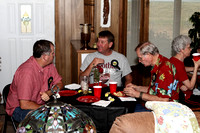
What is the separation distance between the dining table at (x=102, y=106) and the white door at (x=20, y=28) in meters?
2.83

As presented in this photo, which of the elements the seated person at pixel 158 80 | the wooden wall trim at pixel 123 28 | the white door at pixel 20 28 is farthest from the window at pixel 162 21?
the seated person at pixel 158 80

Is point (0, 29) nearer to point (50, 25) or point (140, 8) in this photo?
point (50, 25)

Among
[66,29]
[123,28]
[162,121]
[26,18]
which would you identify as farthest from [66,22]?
[162,121]

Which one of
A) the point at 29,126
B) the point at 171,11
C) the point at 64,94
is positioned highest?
the point at 171,11

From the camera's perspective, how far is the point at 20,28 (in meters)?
5.45

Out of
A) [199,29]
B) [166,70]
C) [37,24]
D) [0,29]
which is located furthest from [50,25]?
[166,70]

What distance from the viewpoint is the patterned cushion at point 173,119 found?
63.9 inches

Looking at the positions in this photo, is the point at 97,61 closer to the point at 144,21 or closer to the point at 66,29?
the point at 66,29

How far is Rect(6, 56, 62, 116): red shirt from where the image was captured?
2.73m

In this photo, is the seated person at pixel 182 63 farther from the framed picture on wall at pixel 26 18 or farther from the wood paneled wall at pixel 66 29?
the framed picture on wall at pixel 26 18

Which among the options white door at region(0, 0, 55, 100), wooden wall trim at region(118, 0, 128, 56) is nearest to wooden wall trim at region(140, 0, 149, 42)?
wooden wall trim at region(118, 0, 128, 56)

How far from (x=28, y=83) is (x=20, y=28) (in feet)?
9.66

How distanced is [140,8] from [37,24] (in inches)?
76.5

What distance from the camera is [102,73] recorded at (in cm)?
362
